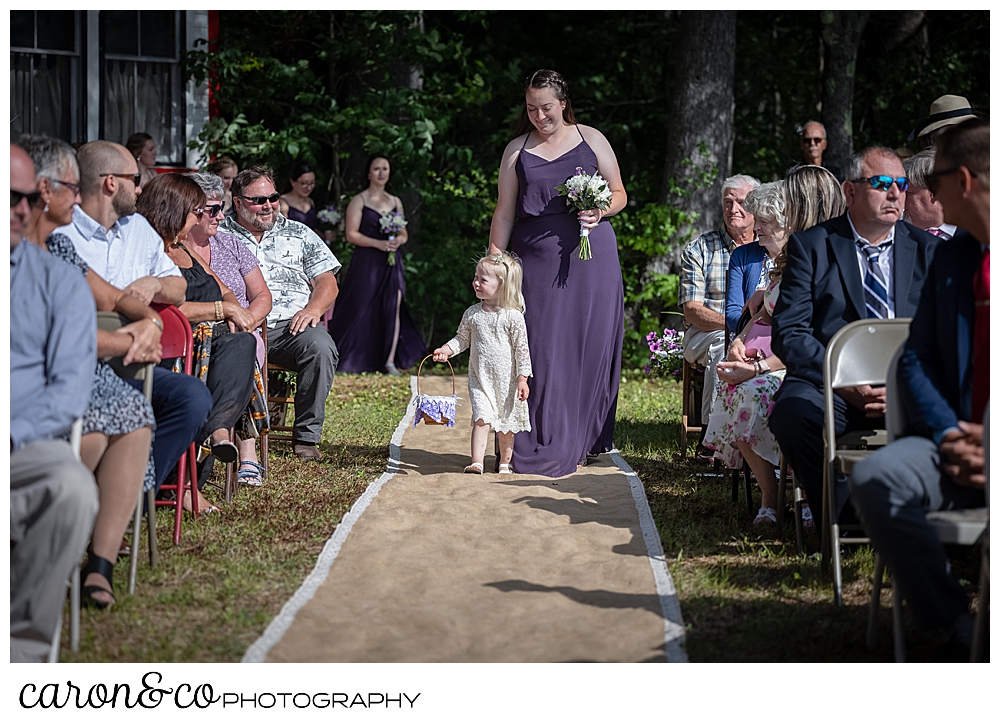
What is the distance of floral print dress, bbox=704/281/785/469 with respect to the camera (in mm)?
5137

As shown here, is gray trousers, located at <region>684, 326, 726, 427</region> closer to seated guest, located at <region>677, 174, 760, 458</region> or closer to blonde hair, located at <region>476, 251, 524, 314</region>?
seated guest, located at <region>677, 174, 760, 458</region>

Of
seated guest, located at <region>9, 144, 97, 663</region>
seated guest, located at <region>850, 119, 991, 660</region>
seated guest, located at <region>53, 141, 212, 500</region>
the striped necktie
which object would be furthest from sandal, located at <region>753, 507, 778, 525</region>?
seated guest, located at <region>9, 144, 97, 663</region>

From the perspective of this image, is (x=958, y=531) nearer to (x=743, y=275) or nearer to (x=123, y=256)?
(x=743, y=275)

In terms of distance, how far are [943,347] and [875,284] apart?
1.38 meters

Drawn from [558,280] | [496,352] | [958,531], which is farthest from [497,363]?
[958,531]

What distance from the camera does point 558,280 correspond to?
6.51 metres

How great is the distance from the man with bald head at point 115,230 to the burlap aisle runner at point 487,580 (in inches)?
55.0

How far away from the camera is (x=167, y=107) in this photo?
439 inches

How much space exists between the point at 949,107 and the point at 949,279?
388 cm

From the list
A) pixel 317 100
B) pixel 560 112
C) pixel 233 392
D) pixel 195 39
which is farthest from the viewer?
pixel 317 100

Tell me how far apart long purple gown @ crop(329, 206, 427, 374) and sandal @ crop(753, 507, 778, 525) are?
6.68 meters

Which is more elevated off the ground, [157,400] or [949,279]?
[949,279]
